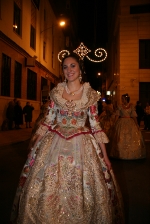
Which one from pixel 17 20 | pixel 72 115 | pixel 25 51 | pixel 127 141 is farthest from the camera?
pixel 25 51

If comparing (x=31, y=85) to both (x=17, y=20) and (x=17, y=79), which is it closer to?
(x=17, y=79)

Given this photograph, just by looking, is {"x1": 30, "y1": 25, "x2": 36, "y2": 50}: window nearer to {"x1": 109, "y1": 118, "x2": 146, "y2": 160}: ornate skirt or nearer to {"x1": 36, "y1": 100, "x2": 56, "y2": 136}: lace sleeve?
{"x1": 109, "y1": 118, "x2": 146, "y2": 160}: ornate skirt

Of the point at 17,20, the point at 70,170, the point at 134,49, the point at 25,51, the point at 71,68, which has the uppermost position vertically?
the point at 17,20

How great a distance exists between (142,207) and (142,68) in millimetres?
20711

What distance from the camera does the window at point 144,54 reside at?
77.5 ft

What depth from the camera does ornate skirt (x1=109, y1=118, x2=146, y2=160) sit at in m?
7.64

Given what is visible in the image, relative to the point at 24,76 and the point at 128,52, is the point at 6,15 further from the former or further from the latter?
the point at 128,52

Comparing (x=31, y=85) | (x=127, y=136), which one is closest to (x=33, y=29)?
(x=31, y=85)

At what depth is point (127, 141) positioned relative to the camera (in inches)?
306

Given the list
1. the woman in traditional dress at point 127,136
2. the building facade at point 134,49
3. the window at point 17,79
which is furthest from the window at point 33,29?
the woman in traditional dress at point 127,136

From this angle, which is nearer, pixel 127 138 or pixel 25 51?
pixel 127 138

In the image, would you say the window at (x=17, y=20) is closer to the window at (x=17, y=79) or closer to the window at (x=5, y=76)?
the window at (x=17, y=79)

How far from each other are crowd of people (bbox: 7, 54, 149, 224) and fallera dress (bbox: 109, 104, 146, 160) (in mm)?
4762

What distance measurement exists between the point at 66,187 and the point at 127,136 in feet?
18.2
